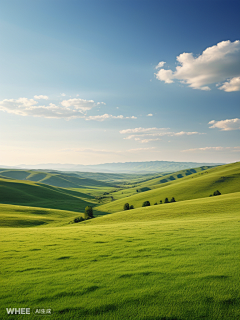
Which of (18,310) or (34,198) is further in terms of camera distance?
(34,198)

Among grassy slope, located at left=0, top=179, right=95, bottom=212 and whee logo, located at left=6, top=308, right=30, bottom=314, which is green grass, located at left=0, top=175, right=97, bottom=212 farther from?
whee logo, located at left=6, top=308, right=30, bottom=314

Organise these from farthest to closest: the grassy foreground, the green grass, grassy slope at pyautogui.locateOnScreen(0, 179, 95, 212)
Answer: grassy slope at pyautogui.locateOnScreen(0, 179, 95, 212)
the green grass
the grassy foreground

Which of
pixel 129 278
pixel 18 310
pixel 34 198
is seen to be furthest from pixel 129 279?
pixel 34 198

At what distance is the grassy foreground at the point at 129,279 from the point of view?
8016 millimetres

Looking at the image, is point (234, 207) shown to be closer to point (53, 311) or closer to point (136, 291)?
point (136, 291)

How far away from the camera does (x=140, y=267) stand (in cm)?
1190

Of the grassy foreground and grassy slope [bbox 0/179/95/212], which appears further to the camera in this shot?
grassy slope [bbox 0/179/95/212]

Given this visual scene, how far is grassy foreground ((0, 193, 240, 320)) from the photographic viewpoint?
8.02 meters

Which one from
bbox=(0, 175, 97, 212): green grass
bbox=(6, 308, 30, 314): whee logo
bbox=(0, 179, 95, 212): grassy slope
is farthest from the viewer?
bbox=(0, 179, 95, 212): grassy slope

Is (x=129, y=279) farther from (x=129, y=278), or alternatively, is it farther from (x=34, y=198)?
(x=34, y=198)

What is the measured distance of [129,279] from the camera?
10.4 meters

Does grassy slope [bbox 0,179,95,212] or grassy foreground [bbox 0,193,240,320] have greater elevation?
grassy foreground [bbox 0,193,240,320]

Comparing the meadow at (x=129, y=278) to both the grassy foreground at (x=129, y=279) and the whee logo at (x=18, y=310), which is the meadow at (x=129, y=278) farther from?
the whee logo at (x=18, y=310)

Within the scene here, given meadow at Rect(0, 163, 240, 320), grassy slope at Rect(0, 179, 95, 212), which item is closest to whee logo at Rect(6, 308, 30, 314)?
meadow at Rect(0, 163, 240, 320)
